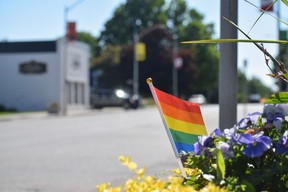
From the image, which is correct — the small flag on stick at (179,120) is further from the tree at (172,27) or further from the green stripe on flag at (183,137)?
the tree at (172,27)

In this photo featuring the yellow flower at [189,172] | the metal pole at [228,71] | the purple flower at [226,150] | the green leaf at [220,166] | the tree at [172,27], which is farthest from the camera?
the tree at [172,27]

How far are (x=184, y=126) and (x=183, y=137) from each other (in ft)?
0.22

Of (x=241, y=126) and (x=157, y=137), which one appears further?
(x=157, y=137)

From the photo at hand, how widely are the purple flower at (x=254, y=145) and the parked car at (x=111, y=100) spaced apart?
140 ft

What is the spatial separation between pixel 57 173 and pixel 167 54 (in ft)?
195

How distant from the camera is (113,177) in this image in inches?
324

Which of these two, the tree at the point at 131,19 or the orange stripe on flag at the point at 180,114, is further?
the tree at the point at 131,19

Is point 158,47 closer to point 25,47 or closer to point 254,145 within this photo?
point 25,47

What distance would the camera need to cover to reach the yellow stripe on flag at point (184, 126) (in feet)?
9.48

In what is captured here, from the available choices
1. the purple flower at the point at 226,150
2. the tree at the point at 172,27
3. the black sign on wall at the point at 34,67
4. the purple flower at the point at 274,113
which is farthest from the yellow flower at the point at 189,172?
the tree at the point at 172,27

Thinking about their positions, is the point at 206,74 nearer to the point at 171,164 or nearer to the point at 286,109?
the point at 171,164

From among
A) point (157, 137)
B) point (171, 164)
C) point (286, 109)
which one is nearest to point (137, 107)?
point (157, 137)

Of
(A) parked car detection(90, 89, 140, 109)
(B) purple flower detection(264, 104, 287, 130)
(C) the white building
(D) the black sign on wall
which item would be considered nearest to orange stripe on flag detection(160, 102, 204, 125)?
(B) purple flower detection(264, 104, 287, 130)

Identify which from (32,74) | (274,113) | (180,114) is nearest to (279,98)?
(274,113)
